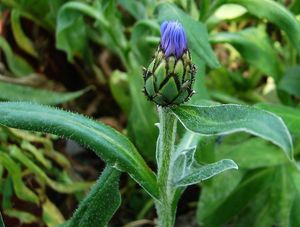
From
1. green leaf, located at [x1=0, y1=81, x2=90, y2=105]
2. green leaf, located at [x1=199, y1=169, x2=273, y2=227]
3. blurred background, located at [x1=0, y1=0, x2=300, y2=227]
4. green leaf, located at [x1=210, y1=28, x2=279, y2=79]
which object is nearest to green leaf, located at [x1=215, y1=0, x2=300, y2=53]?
blurred background, located at [x1=0, y1=0, x2=300, y2=227]

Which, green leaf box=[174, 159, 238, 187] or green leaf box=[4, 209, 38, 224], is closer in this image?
green leaf box=[174, 159, 238, 187]

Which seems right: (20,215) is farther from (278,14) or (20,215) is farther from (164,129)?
(278,14)

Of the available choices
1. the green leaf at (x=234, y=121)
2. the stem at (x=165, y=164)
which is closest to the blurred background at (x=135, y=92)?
the stem at (x=165, y=164)

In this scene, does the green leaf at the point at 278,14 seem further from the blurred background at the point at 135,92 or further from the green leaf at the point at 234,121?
the green leaf at the point at 234,121

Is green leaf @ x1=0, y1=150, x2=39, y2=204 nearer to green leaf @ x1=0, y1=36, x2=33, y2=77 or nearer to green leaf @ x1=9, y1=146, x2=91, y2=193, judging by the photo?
green leaf @ x1=9, y1=146, x2=91, y2=193

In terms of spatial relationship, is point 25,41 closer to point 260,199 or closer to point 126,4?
point 126,4

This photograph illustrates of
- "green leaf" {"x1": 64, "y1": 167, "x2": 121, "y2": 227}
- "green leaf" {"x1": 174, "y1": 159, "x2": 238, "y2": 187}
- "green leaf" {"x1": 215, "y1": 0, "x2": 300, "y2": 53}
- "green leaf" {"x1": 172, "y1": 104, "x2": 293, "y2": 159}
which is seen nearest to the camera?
"green leaf" {"x1": 172, "y1": 104, "x2": 293, "y2": 159}
